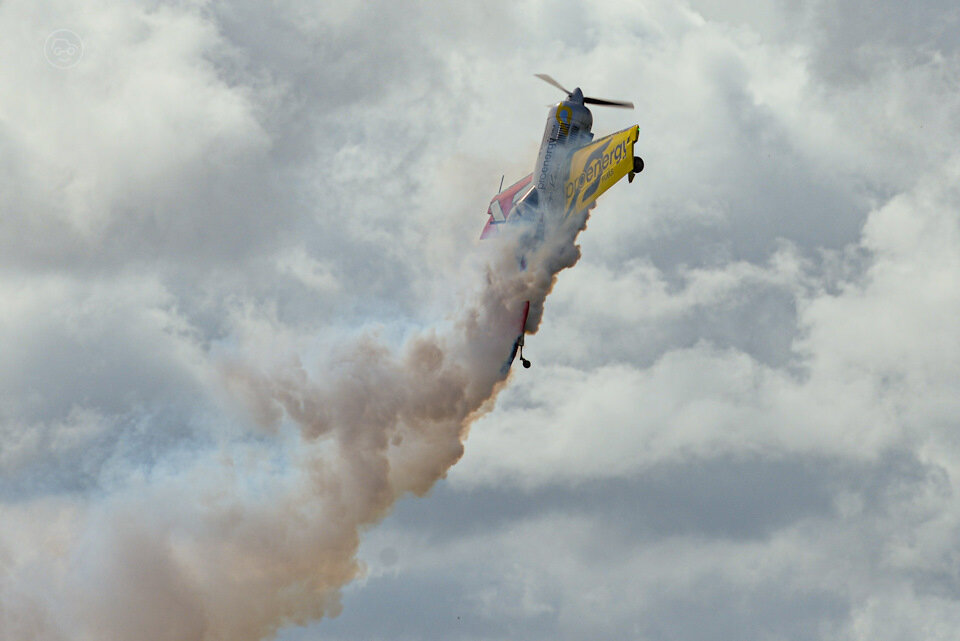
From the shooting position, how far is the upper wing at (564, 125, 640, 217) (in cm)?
12612

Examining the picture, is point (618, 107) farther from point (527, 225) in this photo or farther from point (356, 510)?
point (356, 510)

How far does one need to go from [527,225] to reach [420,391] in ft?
43.0

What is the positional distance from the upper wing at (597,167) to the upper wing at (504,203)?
5.33 metres

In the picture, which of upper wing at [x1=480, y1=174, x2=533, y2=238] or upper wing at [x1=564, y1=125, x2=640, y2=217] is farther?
upper wing at [x1=480, y1=174, x2=533, y2=238]

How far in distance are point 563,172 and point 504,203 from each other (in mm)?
7623

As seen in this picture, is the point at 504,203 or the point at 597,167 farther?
the point at 504,203

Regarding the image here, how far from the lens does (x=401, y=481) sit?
5453 inches

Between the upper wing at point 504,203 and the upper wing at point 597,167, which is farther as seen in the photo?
the upper wing at point 504,203

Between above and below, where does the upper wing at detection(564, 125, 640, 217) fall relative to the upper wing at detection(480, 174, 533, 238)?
below

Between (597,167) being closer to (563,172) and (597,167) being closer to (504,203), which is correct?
(563,172)

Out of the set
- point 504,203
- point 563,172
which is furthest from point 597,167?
point 504,203

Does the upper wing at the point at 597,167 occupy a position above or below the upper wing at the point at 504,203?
below

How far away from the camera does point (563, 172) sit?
132 meters

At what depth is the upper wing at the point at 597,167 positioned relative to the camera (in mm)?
126125
